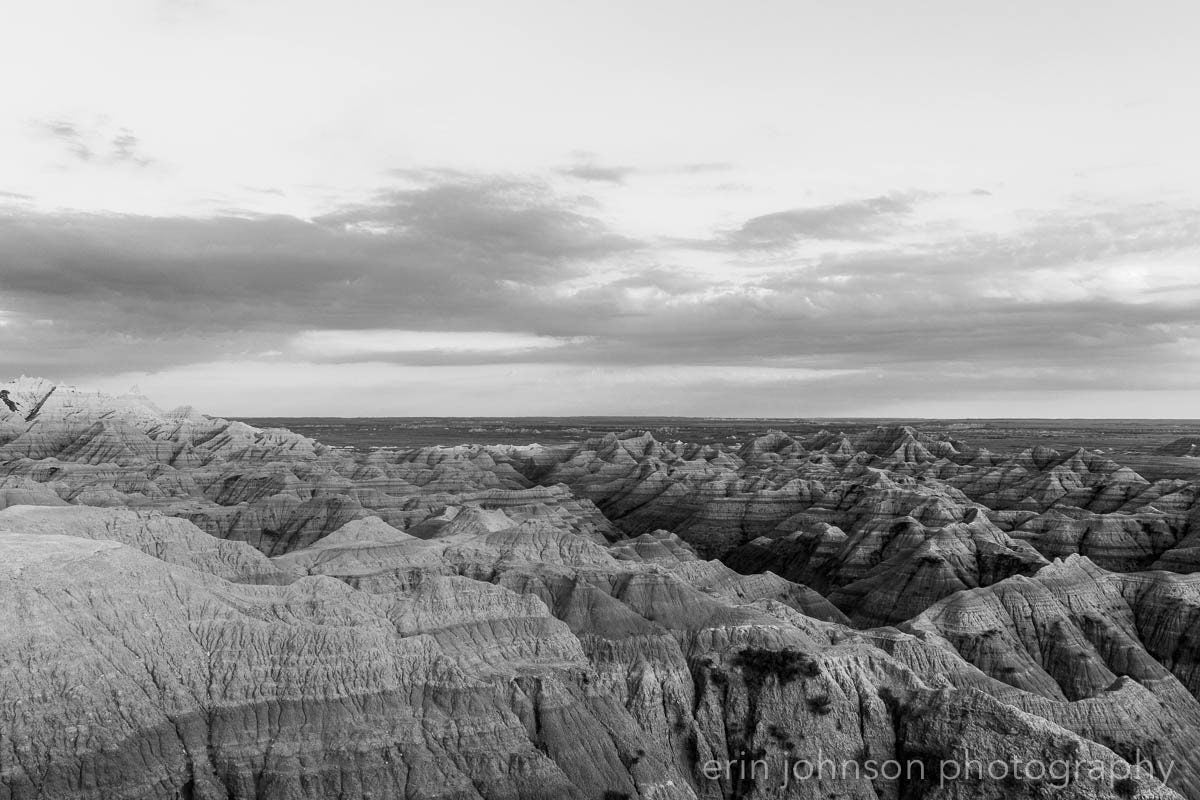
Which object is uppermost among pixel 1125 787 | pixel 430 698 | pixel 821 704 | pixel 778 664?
pixel 778 664

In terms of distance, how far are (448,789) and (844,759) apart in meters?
20.4

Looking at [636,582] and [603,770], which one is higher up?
[636,582]

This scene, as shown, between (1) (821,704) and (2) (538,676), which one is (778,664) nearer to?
(1) (821,704)

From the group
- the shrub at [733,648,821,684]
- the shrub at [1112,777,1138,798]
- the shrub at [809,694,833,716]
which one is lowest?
the shrub at [1112,777,1138,798]

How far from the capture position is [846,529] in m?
118

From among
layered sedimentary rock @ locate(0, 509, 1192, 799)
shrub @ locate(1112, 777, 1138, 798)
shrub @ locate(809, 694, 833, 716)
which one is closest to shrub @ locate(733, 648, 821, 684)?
layered sedimentary rock @ locate(0, 509, 1192, 799)

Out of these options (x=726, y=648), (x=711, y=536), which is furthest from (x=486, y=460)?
(x=726, y=648)

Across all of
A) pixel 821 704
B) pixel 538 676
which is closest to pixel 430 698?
pixel 538 676

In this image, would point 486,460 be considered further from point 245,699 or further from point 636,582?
point 245,699

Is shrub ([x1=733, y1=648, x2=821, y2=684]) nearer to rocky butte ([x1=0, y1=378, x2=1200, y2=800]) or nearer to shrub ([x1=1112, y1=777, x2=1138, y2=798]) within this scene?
rocky butte ([x1=0, y1=378, x2=1200, y2=800])

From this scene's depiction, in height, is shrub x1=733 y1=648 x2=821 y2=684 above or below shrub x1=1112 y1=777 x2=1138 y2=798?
above

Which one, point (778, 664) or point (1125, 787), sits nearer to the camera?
point (1125, 787)

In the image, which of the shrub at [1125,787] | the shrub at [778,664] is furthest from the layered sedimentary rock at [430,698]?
the shrub at [1125,787]

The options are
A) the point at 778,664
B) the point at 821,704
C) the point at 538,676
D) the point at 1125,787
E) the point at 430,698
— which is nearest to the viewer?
the point at 1125,787
